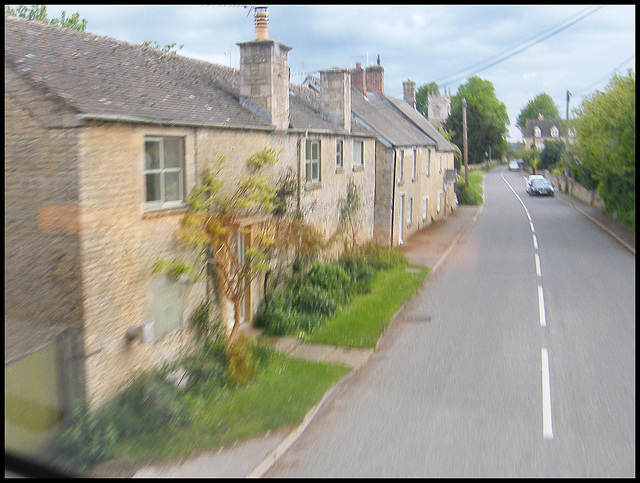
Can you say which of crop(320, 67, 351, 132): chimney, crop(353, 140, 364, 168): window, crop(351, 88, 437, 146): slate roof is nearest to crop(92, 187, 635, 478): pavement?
crop(353, 140, 364, 168): window

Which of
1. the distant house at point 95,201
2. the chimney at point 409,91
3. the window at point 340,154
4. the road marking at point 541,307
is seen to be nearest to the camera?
the distant house at point 95,201

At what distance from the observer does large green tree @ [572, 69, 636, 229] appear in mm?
24172

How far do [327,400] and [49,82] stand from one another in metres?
6.15

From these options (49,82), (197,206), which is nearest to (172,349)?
(197,206)

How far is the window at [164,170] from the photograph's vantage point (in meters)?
9.05

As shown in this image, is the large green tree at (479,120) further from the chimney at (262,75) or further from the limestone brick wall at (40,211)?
the limestone brick wall at (40,211)

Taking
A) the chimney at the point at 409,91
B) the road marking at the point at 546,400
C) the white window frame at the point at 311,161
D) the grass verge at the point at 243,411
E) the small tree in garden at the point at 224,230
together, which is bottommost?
the road marking at the point at 546,400

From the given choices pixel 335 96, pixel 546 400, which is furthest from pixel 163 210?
pixel 335 96

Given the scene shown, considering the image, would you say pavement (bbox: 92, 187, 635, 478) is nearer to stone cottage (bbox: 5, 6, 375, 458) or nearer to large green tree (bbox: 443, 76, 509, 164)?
stone cottage (bbox: 5, 6, 375, 458)

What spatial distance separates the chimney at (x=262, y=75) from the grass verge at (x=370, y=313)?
4715 millimetres

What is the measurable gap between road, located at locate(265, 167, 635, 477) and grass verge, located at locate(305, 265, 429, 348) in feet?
1.13

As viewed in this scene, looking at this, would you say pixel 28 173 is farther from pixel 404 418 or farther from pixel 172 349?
pixel 404 418

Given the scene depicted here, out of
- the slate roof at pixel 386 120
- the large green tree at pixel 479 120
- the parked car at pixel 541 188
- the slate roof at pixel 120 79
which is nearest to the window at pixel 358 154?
the slate roof at pixel 386 120

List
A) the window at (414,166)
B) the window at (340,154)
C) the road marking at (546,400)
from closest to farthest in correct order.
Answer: the road marking at (546,400), the window at (340,154), the window at (414,166)
